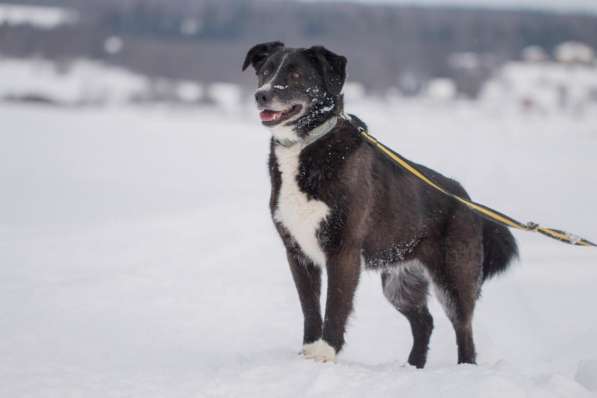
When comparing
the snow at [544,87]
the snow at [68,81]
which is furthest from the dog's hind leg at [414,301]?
the snow at [544,87]

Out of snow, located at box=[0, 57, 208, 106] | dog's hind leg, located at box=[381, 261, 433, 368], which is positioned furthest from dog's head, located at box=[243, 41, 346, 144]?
snow, located at box=[0, 57, 208, 106]

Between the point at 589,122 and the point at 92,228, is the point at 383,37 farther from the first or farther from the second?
the point at 92,228

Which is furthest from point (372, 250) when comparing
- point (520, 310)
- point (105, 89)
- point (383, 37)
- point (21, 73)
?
point (383, 37)

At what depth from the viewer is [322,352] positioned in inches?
167

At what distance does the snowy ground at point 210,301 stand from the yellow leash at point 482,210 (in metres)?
0.89

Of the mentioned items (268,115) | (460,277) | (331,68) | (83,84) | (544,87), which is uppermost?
(544,87)

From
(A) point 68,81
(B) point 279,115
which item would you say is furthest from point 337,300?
(A) point 68,81

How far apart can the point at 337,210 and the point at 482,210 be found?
49.1 inches

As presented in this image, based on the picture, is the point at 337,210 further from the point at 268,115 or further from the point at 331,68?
the point at 331,68

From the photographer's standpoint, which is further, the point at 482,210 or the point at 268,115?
the point at 482,210

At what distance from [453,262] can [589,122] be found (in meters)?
50.3

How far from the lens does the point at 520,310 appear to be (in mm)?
7699

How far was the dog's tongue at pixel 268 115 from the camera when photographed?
4.26 meters

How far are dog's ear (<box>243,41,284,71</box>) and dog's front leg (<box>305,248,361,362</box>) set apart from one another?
1667 mm
